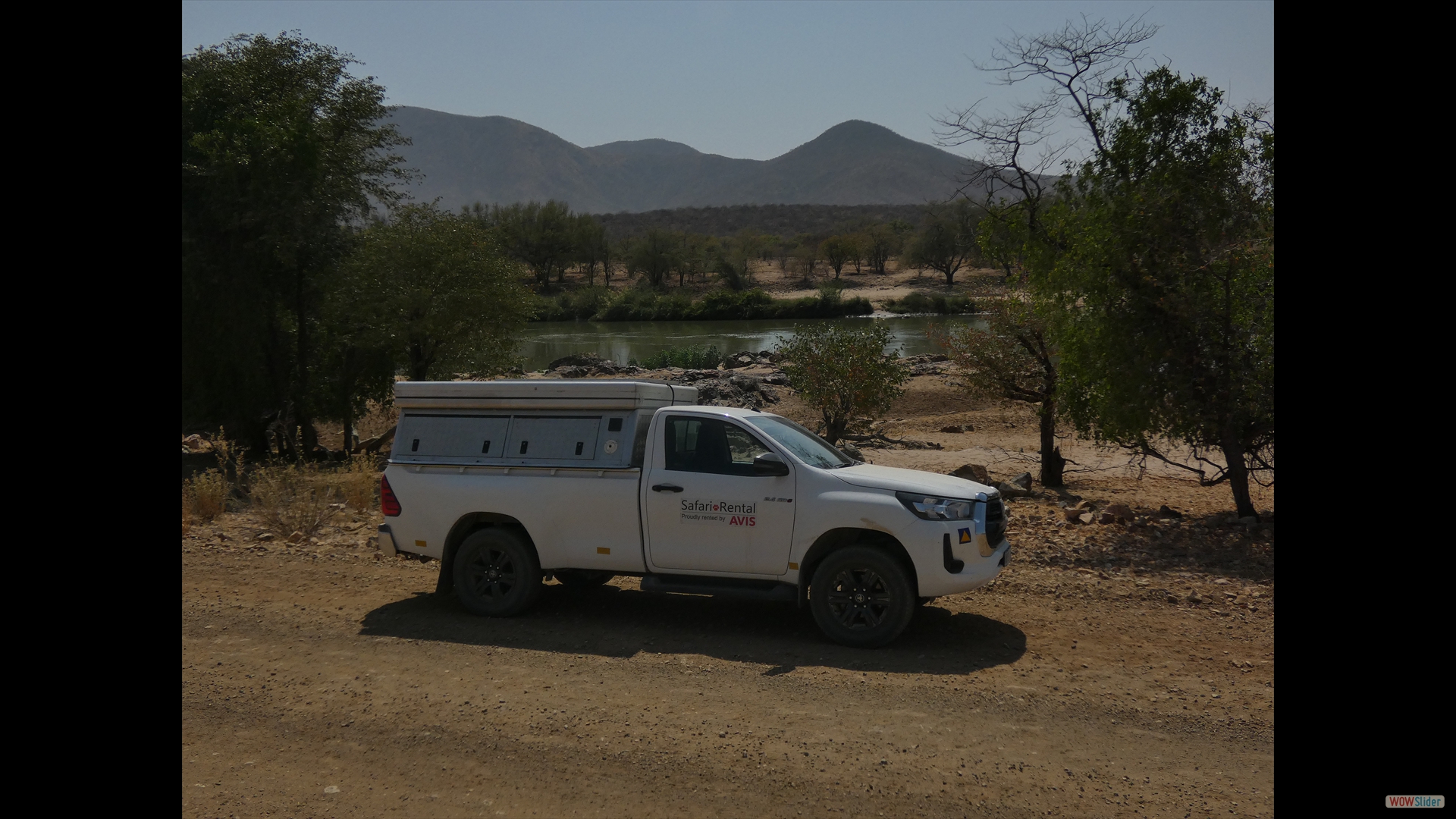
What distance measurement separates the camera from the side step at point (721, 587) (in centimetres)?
759

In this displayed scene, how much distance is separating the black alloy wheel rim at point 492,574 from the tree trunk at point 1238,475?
774 cm

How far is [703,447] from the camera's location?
8070 mm

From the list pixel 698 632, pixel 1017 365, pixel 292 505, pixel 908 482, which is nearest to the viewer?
pixel 908 482

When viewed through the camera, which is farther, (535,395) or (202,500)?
(202,500)

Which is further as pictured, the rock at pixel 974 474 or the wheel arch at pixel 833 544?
the rock at pixel 974 474

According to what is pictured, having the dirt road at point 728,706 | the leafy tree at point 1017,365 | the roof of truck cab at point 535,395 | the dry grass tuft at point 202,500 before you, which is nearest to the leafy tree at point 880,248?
the leafy tree at point 1017,365

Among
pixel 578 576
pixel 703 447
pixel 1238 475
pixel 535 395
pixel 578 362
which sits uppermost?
pixel 578 362

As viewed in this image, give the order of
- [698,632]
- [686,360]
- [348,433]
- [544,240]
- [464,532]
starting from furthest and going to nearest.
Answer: [544,240] < [686,360] < [348,433] < [464,532] < [698,632]

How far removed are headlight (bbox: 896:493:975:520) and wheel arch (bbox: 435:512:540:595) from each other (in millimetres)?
3119

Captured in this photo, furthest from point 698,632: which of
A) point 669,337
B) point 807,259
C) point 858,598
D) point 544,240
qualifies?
point 807,259

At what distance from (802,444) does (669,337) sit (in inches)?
2057

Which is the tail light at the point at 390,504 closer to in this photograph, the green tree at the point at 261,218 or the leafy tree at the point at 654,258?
the green tree at the point at 261,218

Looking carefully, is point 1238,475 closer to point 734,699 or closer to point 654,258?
point 734,699

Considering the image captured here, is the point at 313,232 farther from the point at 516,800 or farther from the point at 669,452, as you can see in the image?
the point at 516,800
